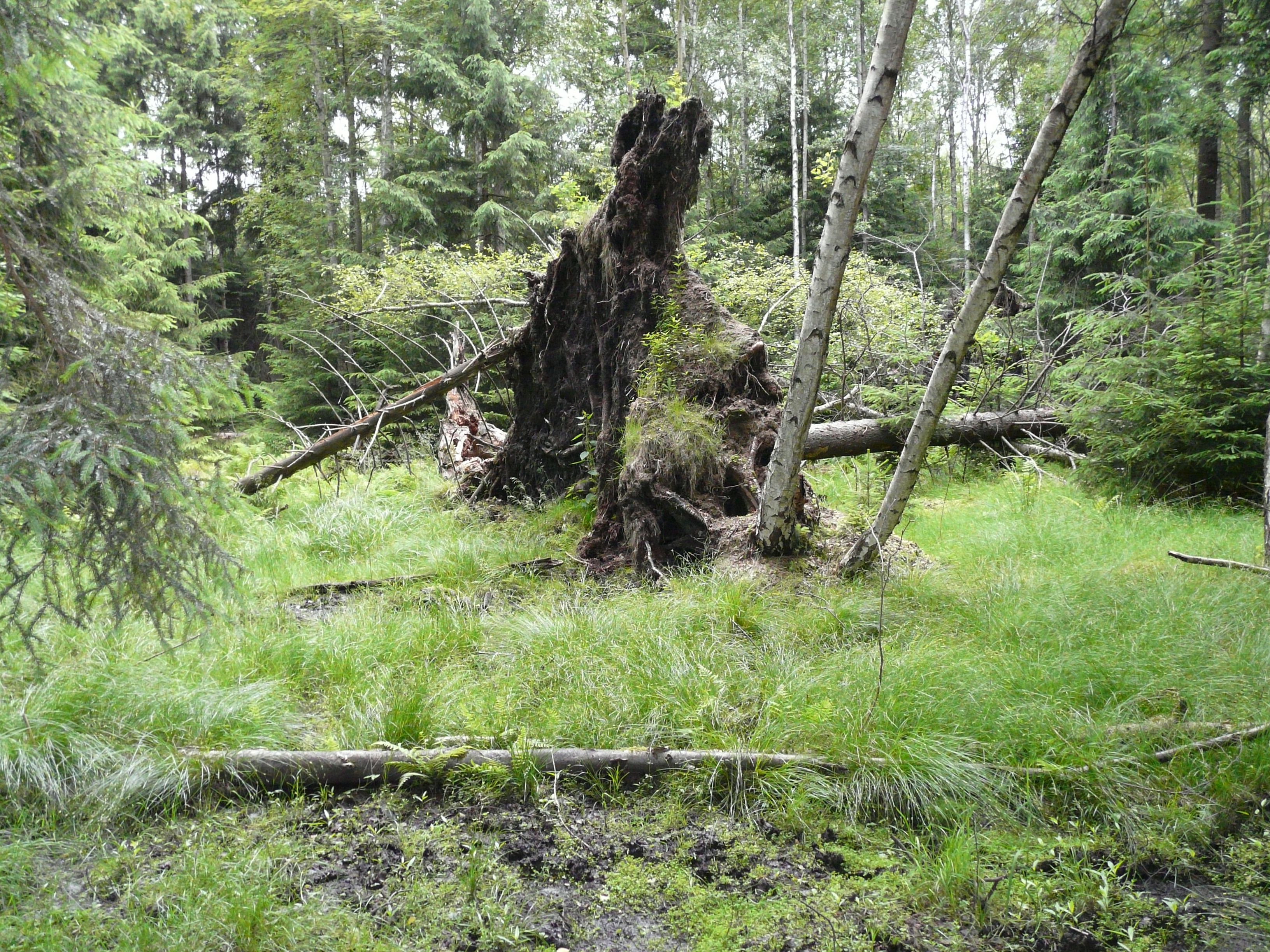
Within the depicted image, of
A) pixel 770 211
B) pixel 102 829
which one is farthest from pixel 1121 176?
pixel 102 829

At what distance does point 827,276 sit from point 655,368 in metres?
1.84

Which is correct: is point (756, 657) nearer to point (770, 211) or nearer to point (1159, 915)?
point (1159, 915)

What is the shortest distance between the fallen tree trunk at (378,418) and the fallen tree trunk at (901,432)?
131 inches

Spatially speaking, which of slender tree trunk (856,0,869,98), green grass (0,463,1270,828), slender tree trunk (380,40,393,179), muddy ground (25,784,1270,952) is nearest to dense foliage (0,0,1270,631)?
slender tree trunk (380,40,393,179)

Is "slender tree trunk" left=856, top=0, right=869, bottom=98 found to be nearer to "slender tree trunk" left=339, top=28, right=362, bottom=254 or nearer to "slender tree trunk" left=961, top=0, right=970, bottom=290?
"slender tree trunk" left=961, top=0, right=970, bottom=290

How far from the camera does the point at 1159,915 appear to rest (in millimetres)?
2191

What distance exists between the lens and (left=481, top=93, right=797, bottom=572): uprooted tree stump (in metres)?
5.29

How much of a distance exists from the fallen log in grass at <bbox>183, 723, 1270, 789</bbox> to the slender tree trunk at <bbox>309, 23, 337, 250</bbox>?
17.9 meters

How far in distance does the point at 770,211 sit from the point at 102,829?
21.6m

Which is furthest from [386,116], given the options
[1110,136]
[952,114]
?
[952,114]

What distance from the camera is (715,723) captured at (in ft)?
10.1

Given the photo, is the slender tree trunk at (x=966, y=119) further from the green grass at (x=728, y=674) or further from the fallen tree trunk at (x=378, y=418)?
the green grass at (x=728, y=674)

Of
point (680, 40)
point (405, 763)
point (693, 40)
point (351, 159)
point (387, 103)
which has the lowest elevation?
point (405, 763)

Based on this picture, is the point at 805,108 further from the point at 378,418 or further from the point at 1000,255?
the point at 1000,255
